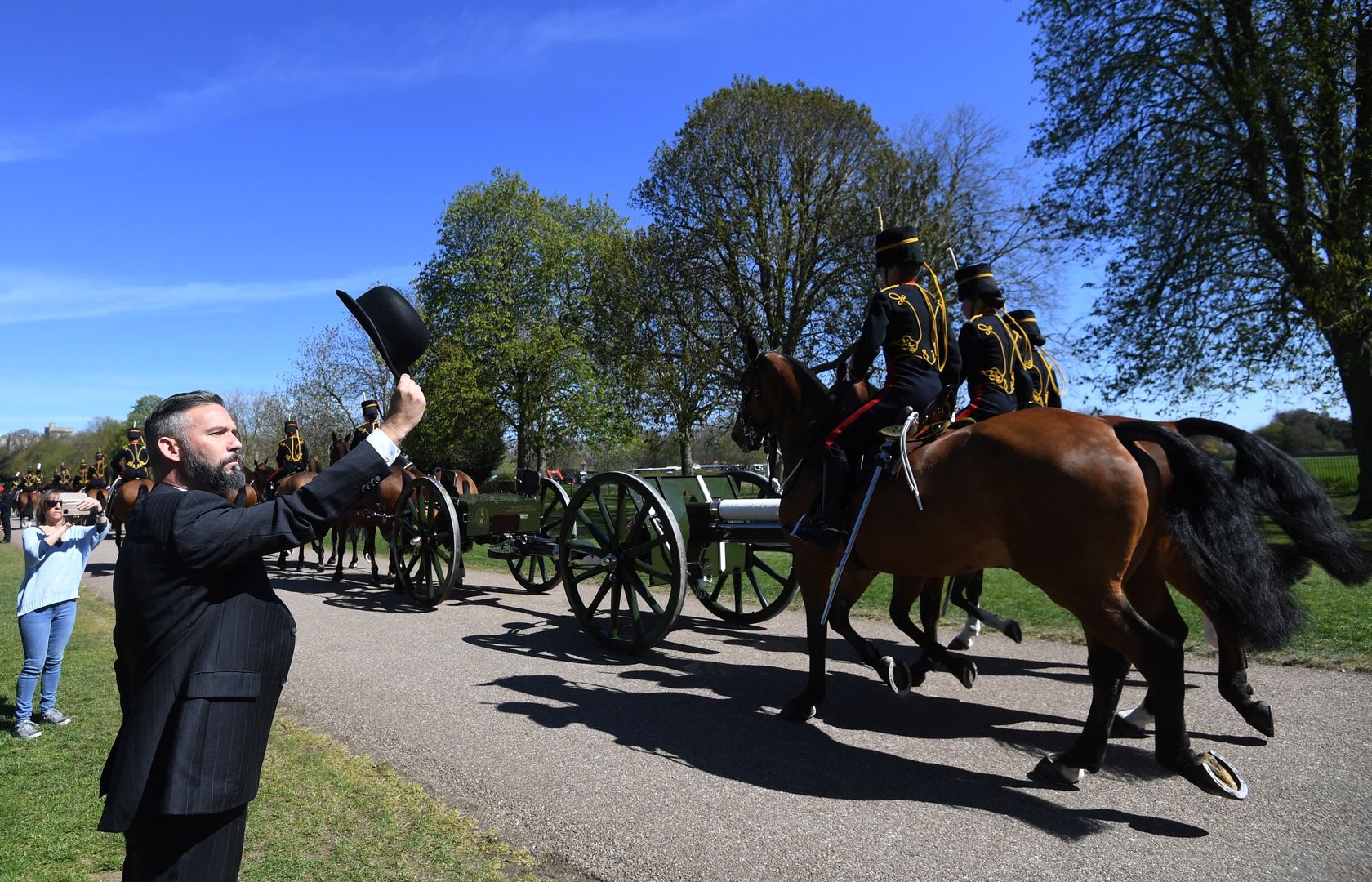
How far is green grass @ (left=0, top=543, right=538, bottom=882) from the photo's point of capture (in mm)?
3469

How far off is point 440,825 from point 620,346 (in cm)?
2108

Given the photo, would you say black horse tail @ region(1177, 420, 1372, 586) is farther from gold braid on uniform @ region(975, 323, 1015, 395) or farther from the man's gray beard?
the man's gray beard

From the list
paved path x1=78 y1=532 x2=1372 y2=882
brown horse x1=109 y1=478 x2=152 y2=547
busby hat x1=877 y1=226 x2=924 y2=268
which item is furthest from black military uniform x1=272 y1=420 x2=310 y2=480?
busby hat x1=877 y1=226 x2=924 y2=268

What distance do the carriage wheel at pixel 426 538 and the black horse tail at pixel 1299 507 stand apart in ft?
23.7

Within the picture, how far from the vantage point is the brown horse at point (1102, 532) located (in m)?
3.87

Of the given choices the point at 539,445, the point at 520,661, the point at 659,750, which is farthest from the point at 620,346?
the point at 659,750

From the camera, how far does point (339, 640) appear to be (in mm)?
8055

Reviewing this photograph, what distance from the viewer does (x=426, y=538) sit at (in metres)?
9.88

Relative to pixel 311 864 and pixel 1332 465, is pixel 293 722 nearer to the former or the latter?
pixel 311 864

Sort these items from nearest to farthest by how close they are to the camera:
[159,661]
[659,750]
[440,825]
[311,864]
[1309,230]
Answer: [159,661], [311,864], [440,825], [659,750], [1309,230]

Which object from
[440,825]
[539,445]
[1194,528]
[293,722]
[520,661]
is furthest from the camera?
[539,445]

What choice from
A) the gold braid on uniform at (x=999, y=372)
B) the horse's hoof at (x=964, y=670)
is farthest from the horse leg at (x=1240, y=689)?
the gold braid on uniform at (x=999, y=372)

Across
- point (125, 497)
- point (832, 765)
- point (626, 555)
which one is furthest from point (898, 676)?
point (125, 497)

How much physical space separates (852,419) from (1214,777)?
2.53 meters
